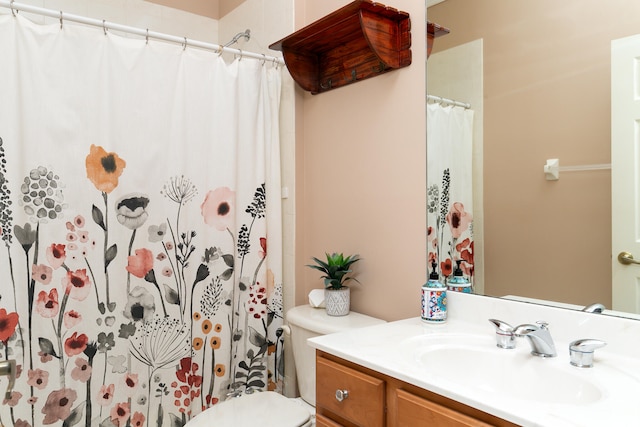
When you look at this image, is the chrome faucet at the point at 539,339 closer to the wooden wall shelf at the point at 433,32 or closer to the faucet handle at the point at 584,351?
the faucet handle at the point at 584,351

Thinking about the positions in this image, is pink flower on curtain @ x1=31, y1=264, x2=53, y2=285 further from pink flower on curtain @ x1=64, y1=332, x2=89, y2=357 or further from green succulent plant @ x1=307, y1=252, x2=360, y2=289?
green succulent plant @ x1=307, y1=252, x2=360, y2=289

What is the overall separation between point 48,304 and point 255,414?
84 cm

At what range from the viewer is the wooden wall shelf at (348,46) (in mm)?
1650

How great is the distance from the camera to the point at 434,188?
161 cm

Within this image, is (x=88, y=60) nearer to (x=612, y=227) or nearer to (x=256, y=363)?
(x=256, y=363)

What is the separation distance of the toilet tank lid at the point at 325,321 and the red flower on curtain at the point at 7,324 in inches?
39.0

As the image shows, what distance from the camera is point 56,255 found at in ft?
5.53

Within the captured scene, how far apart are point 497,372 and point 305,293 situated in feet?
3.83

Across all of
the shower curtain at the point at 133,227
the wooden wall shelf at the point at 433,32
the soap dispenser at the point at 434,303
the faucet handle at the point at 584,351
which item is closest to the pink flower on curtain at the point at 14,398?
the shower curtain at the point at 133,227

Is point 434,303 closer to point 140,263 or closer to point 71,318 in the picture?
point 140,263

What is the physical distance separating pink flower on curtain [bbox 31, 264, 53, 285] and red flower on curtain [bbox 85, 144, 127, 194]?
0.34 metres

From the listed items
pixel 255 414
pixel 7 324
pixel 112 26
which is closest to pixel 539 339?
pixel 255 414

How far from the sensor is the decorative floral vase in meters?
1.87

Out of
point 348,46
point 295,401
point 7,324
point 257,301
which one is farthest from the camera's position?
point 257,301
